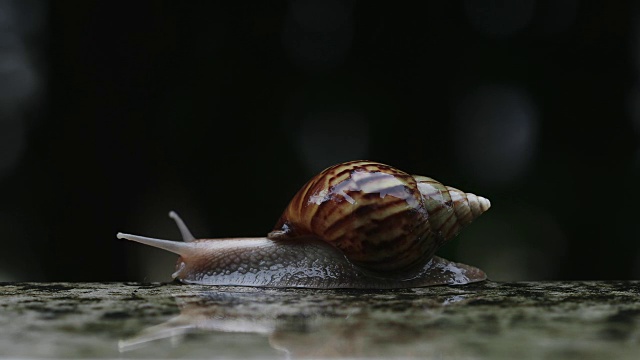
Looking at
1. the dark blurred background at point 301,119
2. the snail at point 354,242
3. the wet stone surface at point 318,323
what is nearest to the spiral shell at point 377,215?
the snail at point 354,242

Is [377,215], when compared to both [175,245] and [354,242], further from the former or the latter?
[175,245]

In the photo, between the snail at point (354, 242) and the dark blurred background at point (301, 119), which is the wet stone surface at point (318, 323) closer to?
the snail at point (354, 242)

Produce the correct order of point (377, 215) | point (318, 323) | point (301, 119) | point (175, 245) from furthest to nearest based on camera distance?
1. point (301, 119)
2. point (175, 245)
3. point (377, 215)
4. point (318, 323)

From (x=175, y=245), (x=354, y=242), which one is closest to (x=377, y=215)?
(x=354, y=242)

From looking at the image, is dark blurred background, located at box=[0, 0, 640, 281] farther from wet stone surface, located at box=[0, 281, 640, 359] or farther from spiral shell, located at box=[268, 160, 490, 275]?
wet stone surface, located at box=[0, 281, 640, 359]

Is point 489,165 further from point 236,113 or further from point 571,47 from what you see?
point 236,113

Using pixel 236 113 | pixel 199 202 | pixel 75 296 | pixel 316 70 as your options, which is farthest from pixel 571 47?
pixel 75 296

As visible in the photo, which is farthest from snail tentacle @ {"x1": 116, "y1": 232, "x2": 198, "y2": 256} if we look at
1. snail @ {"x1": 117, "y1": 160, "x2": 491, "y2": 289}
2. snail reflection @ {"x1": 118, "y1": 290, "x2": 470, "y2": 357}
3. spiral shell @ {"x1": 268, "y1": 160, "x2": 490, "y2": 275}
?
snail reflection @ {"x1": 118, "y1": 290, "x2": 470, "y2": 357}
